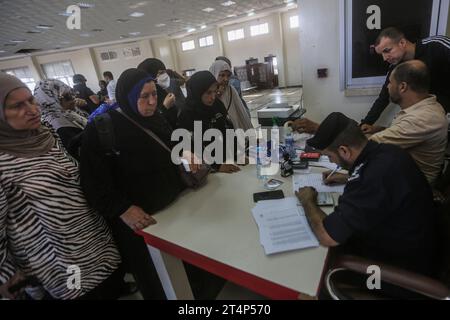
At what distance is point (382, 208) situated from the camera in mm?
900

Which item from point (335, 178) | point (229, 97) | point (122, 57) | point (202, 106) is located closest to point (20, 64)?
point (122, 57)

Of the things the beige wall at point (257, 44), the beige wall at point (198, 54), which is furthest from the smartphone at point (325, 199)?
the beige wall at point (198, 54)

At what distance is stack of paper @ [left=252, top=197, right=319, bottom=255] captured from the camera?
988mm

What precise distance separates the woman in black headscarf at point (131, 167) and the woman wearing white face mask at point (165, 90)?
Answer: 2.28ft

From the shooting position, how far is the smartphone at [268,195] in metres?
1.33

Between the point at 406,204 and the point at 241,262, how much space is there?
2.11 feet

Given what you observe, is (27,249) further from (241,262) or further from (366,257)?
(366,257)

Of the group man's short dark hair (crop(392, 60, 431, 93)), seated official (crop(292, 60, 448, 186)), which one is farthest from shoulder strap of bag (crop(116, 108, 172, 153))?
man's short dark hair (crop(392, 60, 431, 93))

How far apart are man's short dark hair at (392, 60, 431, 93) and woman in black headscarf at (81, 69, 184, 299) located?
141 centimetres

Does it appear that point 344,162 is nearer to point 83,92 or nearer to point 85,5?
point 83,92

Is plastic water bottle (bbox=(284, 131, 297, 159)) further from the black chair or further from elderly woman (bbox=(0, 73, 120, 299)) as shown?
elderly woman (bbox=(0, 73, 120, 299))

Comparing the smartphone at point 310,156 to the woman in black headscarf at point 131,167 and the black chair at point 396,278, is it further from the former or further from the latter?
the woman in black headscarf at point 131,167

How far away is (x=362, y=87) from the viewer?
8.35 feet
